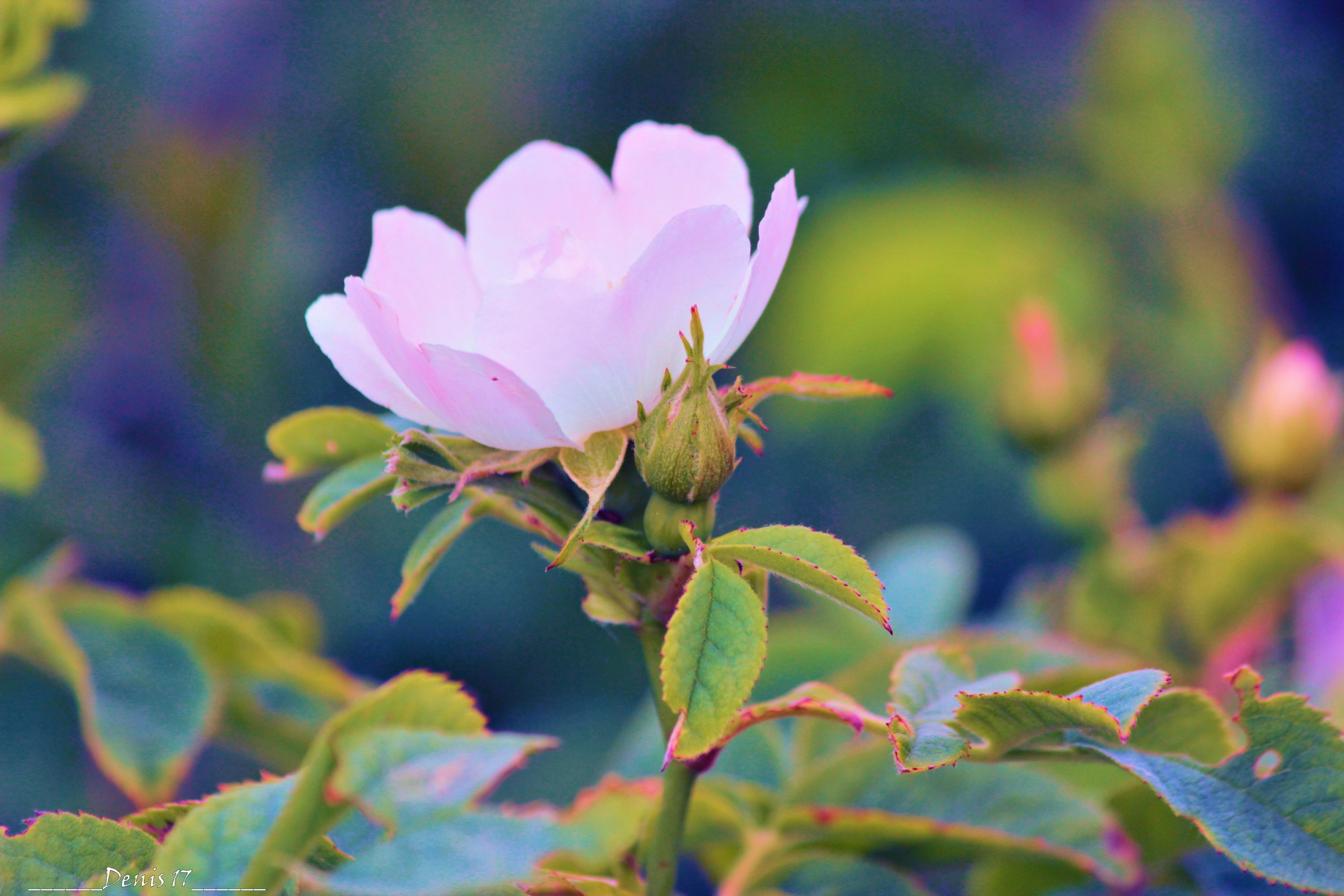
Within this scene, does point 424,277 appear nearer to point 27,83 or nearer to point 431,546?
point 431,546

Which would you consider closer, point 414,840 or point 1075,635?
point 414,840

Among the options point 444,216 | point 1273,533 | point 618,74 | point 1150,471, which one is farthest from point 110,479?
point 1150,471

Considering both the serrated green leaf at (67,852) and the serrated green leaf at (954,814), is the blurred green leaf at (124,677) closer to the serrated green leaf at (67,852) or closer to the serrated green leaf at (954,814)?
the serrated green leaf at (67,852)

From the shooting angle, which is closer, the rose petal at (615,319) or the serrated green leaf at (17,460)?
the rose petal at (615,319)

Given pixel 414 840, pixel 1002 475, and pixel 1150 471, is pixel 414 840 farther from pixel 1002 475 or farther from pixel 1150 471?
pixel 1150 471

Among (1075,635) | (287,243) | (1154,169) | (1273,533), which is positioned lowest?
(1075,635)

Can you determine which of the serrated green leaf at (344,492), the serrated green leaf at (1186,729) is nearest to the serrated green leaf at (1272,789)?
the serrated green leaf at (1186,729)

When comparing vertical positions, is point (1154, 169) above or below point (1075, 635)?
above
